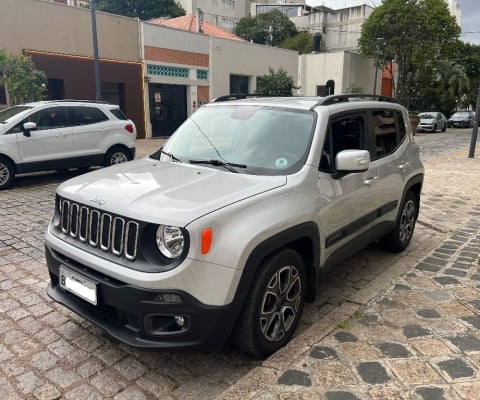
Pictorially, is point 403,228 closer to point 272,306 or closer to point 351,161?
point 351,161

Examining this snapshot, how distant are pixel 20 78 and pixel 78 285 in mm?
Answer: 11785

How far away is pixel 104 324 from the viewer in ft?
8.72

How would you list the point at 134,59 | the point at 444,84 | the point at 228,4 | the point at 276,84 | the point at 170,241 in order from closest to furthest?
the point at 170,241 → the point at 134,59 → the point at 276,84 → the point at 444,84 → the point at 228,4

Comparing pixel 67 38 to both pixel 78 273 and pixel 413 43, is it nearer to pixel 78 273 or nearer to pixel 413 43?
pixel 78 273

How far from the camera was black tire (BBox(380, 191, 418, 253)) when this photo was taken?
192 inches

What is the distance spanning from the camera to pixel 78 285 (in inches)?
109

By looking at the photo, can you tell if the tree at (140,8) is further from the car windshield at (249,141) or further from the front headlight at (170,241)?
the front headlight at (170,241)

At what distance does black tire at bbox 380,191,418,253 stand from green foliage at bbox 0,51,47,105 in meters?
11.5

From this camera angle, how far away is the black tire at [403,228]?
16.0 ft

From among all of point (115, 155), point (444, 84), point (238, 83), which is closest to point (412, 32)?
point (444, 84)

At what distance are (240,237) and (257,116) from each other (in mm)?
1497

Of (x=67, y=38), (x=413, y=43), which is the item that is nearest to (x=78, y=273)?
(x=67, y=38)

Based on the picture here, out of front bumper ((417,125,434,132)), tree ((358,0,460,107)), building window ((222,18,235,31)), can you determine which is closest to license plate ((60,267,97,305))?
front bumper ((417,125,434,132))

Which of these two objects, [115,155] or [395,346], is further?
[115,155]
